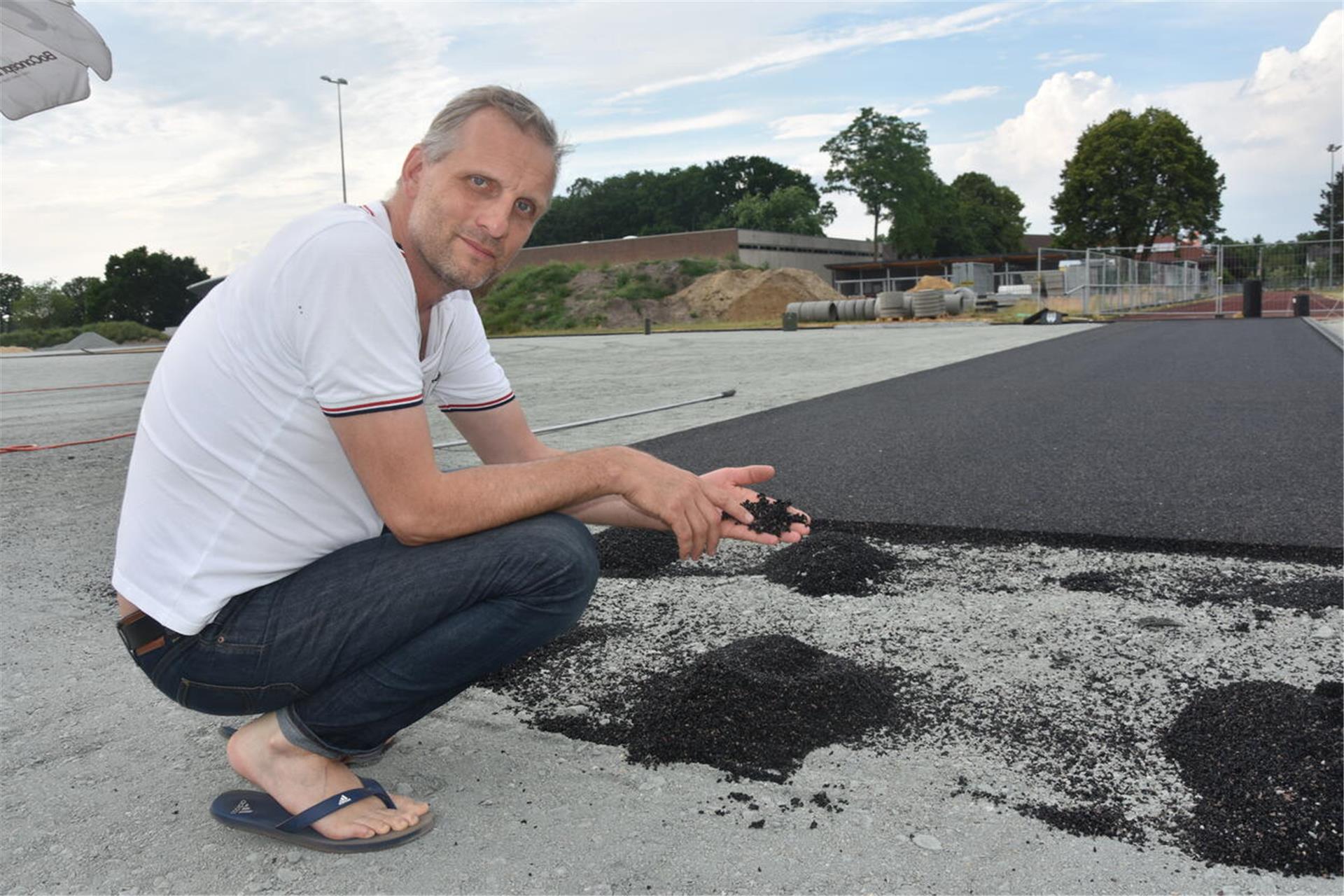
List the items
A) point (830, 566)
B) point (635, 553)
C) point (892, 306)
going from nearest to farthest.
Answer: point (830, 566), point (635, 553), point (892, 306)

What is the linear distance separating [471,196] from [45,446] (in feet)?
22.9

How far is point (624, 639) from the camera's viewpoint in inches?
118

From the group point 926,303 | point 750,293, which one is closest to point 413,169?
point 926,303

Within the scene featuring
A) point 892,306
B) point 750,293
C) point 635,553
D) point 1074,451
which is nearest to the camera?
point 635,553

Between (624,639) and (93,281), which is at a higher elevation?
(93,281)

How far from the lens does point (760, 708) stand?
2.43 m

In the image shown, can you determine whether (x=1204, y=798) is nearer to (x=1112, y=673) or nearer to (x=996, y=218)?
(x=1112, y=673)

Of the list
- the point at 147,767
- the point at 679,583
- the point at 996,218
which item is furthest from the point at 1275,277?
the point at 996,218

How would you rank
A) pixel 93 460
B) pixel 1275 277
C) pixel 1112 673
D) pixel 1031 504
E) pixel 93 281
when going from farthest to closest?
pixel 93 281, pixel 1275 277, pixel 93 460, pixel 1031 504, pixel 1112 673

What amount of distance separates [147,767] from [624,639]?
53.0 inches

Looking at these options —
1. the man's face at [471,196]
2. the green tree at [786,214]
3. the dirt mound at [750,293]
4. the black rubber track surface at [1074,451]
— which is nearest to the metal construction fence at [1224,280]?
the dirt mound at [750,293]

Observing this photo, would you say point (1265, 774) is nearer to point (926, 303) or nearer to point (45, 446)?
point (45, 446)

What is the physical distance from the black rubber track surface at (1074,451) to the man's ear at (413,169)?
2.92 meters

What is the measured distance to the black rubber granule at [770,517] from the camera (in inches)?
83.4
